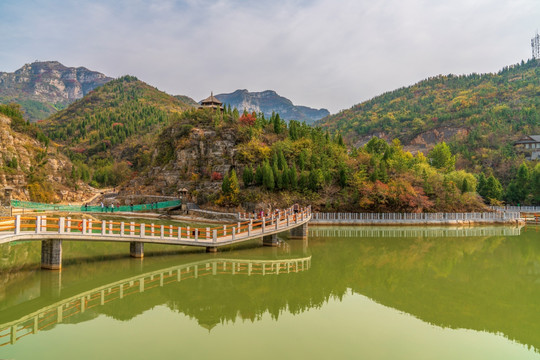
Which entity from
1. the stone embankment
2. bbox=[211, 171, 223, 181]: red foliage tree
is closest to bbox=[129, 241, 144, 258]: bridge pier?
the stone embankment

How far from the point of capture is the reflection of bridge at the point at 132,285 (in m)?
10.3

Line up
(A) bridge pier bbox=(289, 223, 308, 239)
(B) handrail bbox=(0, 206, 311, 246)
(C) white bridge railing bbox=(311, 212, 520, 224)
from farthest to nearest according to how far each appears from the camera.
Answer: (C) white bridge railing bbox=(311, 212, 520, 224) < (A) bridge pier bbox=(289, 223, 308, 239) < (B) handrail bbox=(0, 206, 311, 246)

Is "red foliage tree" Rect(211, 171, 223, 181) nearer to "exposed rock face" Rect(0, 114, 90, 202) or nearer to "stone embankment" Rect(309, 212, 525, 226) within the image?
"stone embankment" Rect(309, 212, 525, 226)

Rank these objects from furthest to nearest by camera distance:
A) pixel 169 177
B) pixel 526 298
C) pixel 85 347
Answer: pixel 169 177 → pixel 526 298 → pixel 85 347

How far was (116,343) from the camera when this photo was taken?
9.50 meters

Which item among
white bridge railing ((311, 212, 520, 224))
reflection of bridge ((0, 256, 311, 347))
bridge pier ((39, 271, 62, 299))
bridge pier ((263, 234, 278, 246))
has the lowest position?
reflection of bridge ((0, 256, 311, 347))

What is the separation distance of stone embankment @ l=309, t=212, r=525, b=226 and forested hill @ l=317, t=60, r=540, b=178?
33016 millimetres

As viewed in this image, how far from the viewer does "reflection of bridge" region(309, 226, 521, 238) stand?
33000 mm

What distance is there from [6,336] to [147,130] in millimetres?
98172

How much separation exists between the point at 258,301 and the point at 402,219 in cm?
2996

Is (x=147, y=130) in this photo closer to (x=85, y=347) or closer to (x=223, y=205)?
(x=223, y=205)

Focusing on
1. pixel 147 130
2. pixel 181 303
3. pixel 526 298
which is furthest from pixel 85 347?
pixel 147 130

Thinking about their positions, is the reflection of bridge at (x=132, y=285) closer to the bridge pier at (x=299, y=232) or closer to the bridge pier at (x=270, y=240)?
the bridge pier at (x=270, y=240)

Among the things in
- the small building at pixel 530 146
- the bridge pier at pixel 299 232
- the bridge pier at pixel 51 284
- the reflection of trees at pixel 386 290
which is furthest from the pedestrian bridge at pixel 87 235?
the small building at pixel 530 146
